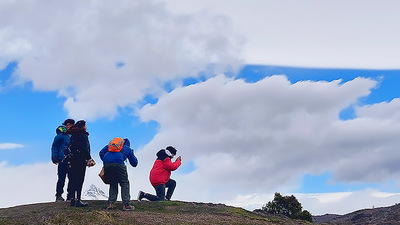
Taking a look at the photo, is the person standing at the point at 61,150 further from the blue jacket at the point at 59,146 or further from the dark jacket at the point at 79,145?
the dark jacket at the point at 79,145

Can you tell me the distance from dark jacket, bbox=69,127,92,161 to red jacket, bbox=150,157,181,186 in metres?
3.40

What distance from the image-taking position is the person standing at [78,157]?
14.8 m

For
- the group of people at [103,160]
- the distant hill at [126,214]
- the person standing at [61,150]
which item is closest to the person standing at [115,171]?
the group of people at [103,160]

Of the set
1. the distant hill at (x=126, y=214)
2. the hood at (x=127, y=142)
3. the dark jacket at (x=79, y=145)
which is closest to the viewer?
the distant hill at (x=126, y=214)

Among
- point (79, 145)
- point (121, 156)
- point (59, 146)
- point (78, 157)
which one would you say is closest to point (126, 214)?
point (121, 156)

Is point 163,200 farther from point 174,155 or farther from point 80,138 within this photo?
point 80,138

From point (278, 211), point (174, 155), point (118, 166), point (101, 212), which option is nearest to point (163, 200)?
point (174, 155)

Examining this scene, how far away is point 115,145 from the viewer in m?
14.7

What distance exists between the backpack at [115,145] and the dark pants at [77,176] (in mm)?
1098

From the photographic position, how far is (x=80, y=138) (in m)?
14.9

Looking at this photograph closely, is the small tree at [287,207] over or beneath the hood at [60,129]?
beneath

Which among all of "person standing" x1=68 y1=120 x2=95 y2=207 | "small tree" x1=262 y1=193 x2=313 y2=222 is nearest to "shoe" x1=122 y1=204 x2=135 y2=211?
"person standing" x1=68 y1=120 x2=95 y2=207

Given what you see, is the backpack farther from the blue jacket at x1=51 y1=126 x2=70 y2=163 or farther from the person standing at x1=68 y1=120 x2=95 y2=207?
the blue jacket at x1=51 y1=126 x2=70 y2=163

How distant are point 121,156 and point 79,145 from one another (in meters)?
1.52
